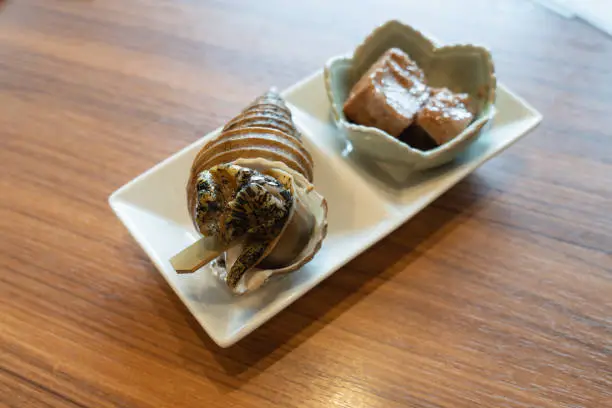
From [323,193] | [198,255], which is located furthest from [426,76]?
[198,255]

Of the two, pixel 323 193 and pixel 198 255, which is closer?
pixel 198 255

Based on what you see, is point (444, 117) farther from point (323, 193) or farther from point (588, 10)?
point (588, 10)

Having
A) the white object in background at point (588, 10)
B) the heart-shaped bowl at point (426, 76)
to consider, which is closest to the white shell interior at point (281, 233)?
the heart-shaped bowl at point (426, 76)

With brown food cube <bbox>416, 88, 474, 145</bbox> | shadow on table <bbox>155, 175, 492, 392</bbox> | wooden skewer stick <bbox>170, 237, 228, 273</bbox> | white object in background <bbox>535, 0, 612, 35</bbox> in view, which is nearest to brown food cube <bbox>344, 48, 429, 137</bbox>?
brown food cube <bbox>416, 88, 474, 145</bbox>

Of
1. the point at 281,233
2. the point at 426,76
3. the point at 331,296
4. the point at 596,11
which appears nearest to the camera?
the point at 281,233

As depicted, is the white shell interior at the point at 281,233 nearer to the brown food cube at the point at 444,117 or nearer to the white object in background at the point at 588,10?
the brown food cube at the point at 444,117

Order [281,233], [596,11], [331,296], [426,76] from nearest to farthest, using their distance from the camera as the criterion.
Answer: [281,233] < [331,296] < [426,76] < [596,11]

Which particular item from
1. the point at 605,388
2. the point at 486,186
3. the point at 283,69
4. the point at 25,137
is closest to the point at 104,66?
the point at 25,137
